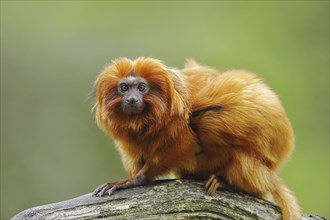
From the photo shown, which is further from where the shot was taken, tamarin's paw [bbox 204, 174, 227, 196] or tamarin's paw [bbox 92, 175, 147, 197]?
tamarin's paw [bbox 204, 174, 227, 196]

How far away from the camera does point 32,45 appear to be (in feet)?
34.8

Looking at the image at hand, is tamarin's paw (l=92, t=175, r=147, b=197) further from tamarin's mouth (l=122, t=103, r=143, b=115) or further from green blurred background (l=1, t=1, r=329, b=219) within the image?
green blurred background (l=1, t=1, r=329, b=219)

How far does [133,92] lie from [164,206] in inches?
32.0

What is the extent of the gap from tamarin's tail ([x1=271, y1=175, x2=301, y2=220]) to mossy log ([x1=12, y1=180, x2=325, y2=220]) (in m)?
0.05

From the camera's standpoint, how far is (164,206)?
16.4 ft

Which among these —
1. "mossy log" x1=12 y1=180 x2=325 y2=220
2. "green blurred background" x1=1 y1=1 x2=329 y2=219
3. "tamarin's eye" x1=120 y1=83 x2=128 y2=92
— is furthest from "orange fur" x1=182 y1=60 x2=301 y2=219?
"green blurred background" x1=1 y1=1 x2=329 y2=219

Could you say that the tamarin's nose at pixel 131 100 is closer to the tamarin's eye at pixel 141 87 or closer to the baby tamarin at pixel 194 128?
the baby tamarin at pixel 194 128

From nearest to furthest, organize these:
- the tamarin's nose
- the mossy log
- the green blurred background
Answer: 1. the mossy log
2. the tamarin's nose
3. the green blurred background

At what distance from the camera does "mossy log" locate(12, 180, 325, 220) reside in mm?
4852

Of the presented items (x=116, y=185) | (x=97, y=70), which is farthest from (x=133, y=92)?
(x=97, y=70)

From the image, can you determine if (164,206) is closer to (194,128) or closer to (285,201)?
(194,128)

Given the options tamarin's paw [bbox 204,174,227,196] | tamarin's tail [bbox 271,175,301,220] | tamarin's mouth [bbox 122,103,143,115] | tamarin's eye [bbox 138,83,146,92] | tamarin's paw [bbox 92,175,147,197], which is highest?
tamarin's eye [bbox 138,83,146,92]

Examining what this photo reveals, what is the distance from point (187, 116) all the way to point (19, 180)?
5481mm

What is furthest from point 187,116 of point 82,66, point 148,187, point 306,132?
point 306,132
